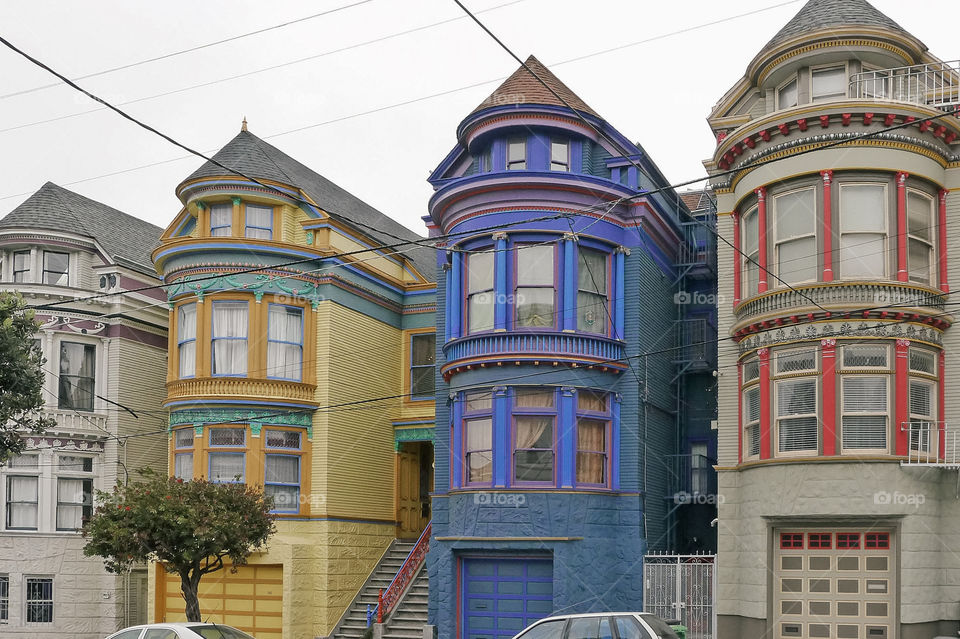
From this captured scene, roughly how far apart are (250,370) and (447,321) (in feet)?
19.4

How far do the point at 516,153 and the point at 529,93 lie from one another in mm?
1495

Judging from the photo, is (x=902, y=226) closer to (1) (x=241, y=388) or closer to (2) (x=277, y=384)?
(2) (x=277, y=384)

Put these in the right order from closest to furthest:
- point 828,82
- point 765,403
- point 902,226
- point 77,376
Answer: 1. point 902,226
2. point 765,403
3. point 828,82
4. point 77,376

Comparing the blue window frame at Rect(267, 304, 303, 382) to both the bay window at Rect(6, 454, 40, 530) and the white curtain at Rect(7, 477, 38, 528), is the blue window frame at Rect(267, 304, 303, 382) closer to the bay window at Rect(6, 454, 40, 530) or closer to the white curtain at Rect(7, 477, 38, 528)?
the bay window at Rect(6, 454, 40, 530)

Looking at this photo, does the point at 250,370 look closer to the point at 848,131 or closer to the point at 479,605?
the point at 479,605

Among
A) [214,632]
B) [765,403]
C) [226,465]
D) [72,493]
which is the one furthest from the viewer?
[72,493]

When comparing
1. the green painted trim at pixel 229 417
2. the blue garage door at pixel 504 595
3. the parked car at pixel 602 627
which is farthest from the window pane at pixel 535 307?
the parked car at pixel 602 627

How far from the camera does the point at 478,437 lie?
Result: 2769 centimetres

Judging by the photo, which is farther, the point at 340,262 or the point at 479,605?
the point at 340,262

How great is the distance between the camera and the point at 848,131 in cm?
2430

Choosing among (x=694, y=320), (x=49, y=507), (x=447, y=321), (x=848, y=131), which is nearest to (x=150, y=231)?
(x=49, y=507)

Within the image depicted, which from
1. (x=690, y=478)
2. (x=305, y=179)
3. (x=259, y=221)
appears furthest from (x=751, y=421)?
(x=305, y=179)

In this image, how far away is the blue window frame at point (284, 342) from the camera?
103 ft

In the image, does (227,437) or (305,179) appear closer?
(227,437)
